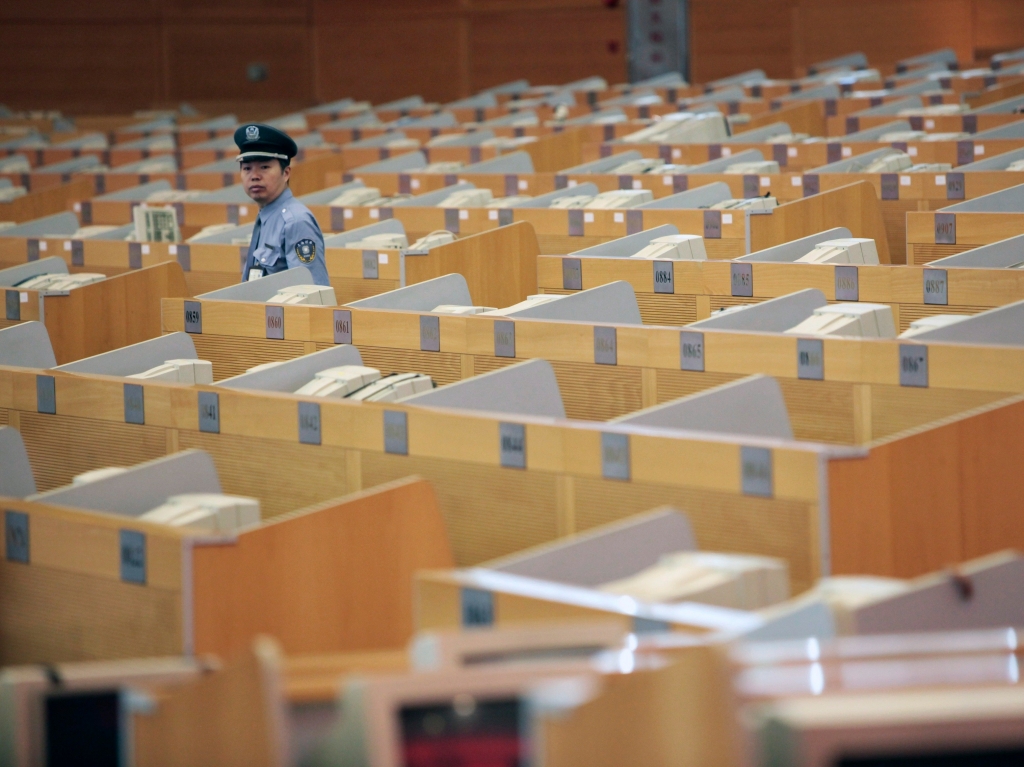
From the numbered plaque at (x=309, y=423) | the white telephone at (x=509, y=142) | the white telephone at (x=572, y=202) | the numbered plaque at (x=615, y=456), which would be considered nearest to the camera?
the numbered plaque at (x=615, y=456)

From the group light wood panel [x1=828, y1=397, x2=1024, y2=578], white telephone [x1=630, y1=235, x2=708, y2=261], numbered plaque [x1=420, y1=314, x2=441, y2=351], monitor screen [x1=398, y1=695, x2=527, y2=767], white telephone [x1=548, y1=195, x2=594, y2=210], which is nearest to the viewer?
monitor screen [x1=398, y1=695, x2=527, y2=767]

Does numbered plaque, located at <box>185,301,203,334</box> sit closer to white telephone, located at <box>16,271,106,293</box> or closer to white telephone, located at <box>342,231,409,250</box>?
white telephone, located at <box>16,271,106,293</box>

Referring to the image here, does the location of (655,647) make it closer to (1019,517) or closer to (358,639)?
(358,639)

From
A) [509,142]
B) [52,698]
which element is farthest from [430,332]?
[509,142]

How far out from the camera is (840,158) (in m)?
7.27

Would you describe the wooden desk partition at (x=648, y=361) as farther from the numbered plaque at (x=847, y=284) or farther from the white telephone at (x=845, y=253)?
the white telephone at (x=845, y=253)

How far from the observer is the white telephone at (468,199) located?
6.72 metres

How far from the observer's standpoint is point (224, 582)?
2205 mm

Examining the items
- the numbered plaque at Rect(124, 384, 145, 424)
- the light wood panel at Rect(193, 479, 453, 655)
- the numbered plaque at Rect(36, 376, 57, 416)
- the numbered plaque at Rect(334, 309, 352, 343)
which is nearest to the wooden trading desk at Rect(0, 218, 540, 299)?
the numbered plaque at Rect(334, 309, 352, 343)

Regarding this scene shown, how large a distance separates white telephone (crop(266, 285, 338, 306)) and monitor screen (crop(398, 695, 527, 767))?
11.1 ft

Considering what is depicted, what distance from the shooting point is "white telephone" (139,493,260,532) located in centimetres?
259

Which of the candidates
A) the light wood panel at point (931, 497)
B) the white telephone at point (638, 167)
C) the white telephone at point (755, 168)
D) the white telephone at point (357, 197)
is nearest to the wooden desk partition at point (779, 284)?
the light wood panel at point (931, 497)

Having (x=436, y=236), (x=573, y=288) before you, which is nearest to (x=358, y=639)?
(x=573, y=288)

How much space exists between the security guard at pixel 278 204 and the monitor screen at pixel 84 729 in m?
→ 3.56
